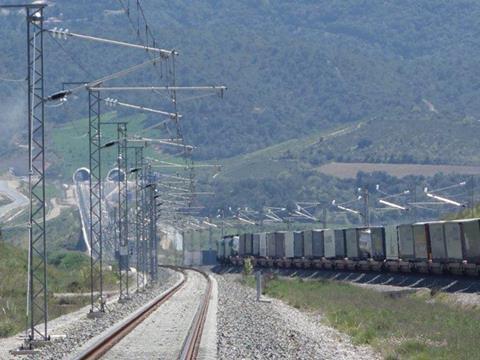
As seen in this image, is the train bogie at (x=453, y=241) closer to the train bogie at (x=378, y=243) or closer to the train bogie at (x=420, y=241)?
the train bogie at (x=420, y=241)

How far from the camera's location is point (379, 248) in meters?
81.2

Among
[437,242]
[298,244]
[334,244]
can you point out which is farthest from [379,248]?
[298,244]

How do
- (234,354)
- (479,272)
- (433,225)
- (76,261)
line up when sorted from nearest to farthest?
1. (234,354)
2. (479,272)
3. (433,225)
4. (76,261)

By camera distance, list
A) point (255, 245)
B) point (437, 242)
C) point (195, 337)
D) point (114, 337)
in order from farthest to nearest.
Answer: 1. point (255, 245)
2. point (437, 242)
3. point (114, 337)
4. point (195, 337)

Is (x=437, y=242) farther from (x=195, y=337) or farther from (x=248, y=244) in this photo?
(x=248, y=244)

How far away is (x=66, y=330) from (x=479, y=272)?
2035 centimetres

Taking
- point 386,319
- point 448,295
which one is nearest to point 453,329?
point 386,319

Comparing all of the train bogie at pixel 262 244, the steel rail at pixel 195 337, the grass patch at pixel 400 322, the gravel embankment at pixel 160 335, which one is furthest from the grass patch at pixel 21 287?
the train bogie at pixel 262 244

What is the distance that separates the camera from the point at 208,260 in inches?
7121

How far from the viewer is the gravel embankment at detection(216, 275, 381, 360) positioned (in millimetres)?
31500

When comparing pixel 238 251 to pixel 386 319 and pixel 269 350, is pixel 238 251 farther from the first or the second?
pixel 269 350

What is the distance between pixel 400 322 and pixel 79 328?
10.7 metres

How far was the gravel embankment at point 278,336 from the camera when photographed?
31.5 meters

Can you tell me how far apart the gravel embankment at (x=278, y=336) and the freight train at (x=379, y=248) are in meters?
10.3
